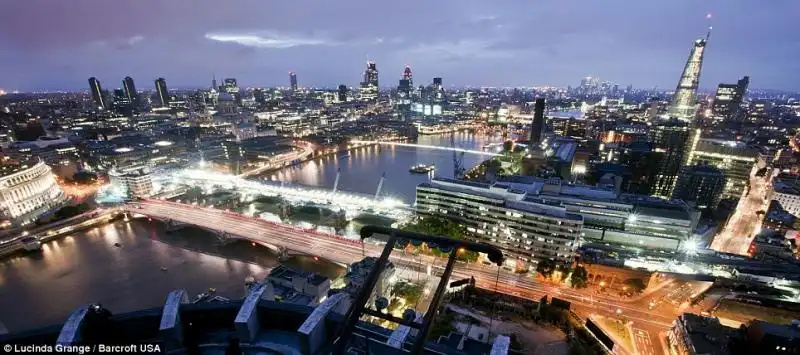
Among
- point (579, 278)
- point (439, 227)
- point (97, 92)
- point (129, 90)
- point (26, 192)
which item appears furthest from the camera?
point (129, 90)

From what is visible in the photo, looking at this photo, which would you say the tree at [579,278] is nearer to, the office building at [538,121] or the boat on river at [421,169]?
the boat on river at [421,169]

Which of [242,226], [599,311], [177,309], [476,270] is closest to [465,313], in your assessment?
[476,270]

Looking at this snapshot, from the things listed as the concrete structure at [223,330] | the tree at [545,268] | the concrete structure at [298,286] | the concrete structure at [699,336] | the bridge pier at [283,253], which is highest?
the concrete structure at [223,330]

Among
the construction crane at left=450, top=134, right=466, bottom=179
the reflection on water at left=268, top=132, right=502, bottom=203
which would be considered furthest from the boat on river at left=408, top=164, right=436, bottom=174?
the construction crane at left=450, top=134, right=466, bottom=179

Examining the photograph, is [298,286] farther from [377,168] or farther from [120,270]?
[377,168]

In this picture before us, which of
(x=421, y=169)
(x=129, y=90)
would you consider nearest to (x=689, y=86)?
(x=421, y=169)

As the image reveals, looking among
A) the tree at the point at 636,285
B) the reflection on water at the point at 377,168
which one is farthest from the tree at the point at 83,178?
the tree at the point at 636,285

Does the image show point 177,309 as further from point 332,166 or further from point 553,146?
Result: point 553,146
